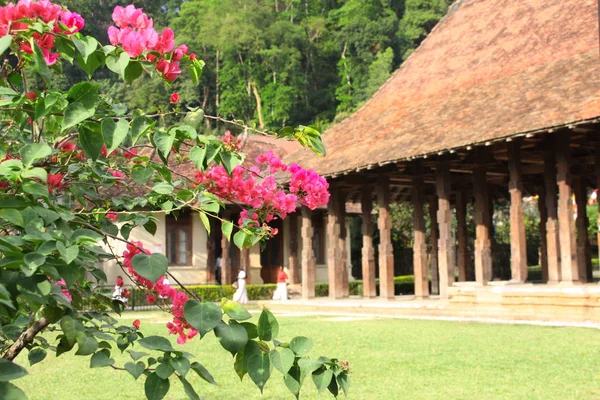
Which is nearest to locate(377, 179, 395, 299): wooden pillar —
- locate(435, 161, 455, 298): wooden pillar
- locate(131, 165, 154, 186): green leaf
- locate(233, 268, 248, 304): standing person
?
locate(435, 161, 455, 298): wooden pillar

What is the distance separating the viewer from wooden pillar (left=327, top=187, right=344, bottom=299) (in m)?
21.2

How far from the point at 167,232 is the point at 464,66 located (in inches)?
516

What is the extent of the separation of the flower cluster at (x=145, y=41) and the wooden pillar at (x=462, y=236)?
2257 centimetres

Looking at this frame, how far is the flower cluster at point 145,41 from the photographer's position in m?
2.69

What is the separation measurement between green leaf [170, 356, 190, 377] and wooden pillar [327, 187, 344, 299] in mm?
18400

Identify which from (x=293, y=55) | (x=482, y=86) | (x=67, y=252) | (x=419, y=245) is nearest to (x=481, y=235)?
(x=419, y=245)

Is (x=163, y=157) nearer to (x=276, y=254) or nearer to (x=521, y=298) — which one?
(x=521, y=298)

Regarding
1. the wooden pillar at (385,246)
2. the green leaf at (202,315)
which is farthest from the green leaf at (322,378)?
the wooden pillar at (385,246)

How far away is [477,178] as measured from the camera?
18.1m

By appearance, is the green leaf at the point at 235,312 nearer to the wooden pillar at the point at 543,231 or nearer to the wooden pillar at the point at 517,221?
the wooden pillar at the point at 517,221

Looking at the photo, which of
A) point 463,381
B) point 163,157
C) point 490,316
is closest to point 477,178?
point 490,316

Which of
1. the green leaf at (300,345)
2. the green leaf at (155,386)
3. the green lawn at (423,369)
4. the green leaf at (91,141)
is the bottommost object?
the green lawn at (423,369)

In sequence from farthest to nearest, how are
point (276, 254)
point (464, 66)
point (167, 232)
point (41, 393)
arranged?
1. point (276, 254)
2. point (167, 232)
3. point (464, 66)
4. point (41, 393)

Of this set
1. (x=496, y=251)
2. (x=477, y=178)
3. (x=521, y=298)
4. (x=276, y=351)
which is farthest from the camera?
(x=496, y=251)
